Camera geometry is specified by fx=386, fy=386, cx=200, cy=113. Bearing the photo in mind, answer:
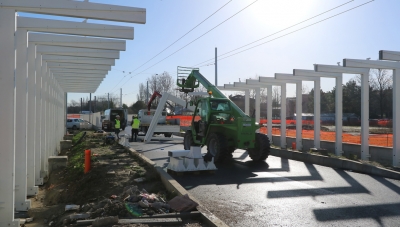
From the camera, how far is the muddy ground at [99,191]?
23.0 ft

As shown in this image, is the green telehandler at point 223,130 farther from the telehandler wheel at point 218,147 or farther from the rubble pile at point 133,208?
the rubble pile at point 133,208

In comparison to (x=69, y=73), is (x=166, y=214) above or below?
below

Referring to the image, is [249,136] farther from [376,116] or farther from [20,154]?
[376,116]

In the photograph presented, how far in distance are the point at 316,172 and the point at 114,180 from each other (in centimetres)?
667

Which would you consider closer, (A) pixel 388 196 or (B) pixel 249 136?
(A) pixel 388 196

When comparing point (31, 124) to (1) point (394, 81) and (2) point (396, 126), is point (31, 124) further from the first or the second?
(1) point (394, 81)

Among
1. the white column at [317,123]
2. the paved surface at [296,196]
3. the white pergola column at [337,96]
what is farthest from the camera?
the white column at [317,123]

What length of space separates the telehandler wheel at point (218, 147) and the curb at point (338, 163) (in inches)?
145

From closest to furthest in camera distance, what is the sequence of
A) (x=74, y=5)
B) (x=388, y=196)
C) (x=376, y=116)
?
1. (x=74, y=5)
2. (x=388, y=196)
3. (x=376, y=116)

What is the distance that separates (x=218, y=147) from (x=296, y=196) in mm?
5751

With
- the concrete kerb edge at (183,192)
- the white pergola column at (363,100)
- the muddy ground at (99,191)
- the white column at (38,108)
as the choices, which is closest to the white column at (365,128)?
the white pergola column at (363,100)

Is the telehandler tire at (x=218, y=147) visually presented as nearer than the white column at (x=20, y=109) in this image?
No

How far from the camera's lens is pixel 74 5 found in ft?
24.1

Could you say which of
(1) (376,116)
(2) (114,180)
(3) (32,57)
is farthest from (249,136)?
(1) (376,116)
